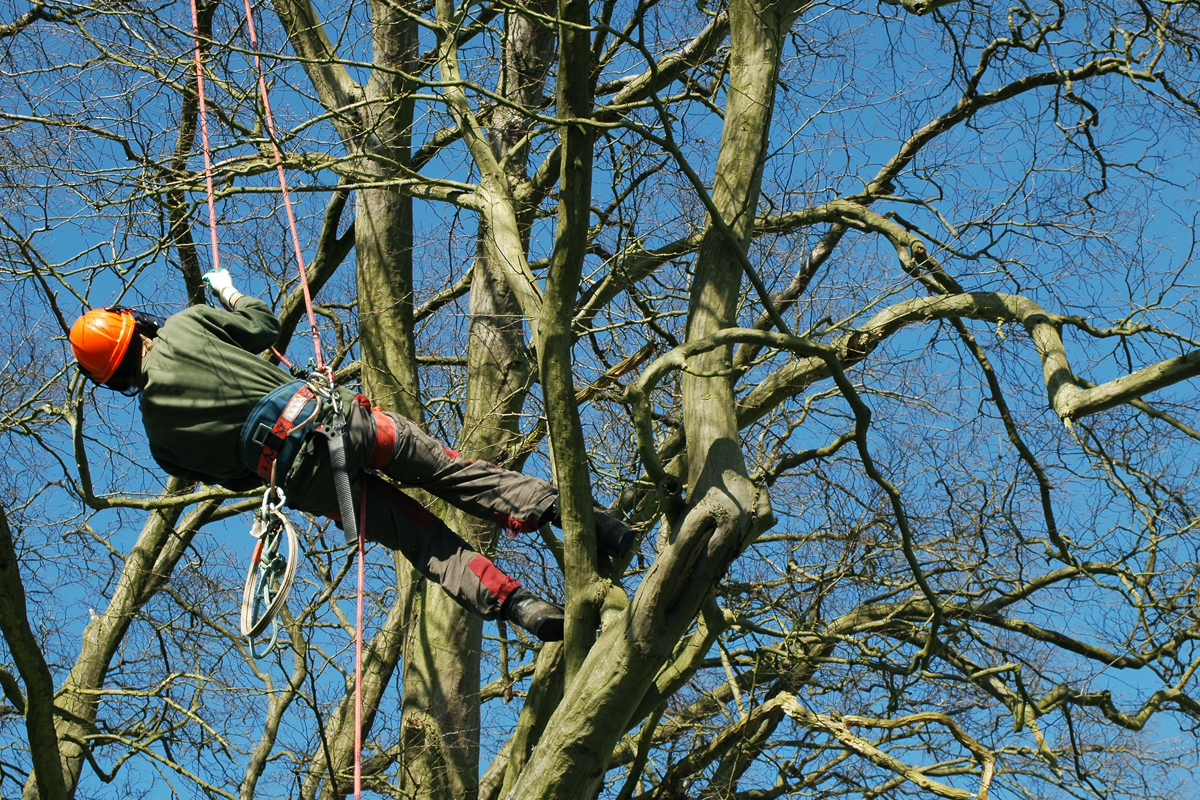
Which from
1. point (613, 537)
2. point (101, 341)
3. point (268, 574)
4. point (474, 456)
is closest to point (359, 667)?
point (268, 574)

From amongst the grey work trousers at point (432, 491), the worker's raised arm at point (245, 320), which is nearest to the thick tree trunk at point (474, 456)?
the grey work trousers at point (432, 491)

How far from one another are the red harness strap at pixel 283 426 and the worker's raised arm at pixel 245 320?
0.31 metres

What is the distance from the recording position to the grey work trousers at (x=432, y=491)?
436 centimetres

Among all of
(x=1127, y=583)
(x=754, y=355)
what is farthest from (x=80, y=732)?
(x=1127, y=583)

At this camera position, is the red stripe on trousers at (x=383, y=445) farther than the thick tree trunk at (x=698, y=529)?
Yes

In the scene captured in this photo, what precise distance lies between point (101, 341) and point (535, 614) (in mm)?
1863

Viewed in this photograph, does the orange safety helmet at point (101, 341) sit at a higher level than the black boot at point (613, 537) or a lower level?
lower

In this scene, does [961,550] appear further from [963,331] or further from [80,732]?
[80,732]

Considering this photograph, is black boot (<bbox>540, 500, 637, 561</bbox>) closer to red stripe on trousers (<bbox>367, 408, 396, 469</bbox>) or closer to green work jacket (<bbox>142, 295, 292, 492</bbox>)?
red stripe on trousers (<bbox>367, 408, 396, 469</bbox>)

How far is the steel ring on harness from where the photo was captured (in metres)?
3.81

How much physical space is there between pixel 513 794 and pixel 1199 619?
3944 mm

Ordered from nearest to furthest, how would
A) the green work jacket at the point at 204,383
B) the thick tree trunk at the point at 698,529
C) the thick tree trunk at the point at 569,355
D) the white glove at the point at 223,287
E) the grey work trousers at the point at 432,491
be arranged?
the thick tree trunk at the point at 698,529
the thick tree trunk at the point at 569,355
the green work jacket at the point at 204,383
the grey work trousers at the point at 432,491
the white glove at the point at 223,287

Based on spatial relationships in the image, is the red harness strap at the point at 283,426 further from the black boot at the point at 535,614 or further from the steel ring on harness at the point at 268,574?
the black boot at the point at 535,614

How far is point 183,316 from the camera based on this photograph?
4.30 m
